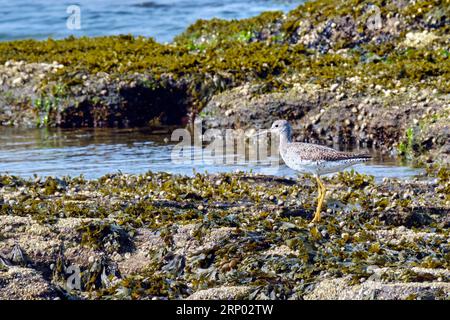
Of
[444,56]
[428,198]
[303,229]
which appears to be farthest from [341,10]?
[303,229]

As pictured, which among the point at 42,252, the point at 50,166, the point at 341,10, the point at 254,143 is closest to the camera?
the point at 42,252

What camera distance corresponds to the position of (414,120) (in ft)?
36.9

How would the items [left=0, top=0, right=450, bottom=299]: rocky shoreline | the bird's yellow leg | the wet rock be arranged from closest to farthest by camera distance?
the wet rock, [left=0, top=0, right=450, bottom=299]: rocky shoreline, the bird's yellow leg

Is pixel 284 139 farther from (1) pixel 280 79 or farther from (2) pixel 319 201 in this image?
(1) pixel 280 79

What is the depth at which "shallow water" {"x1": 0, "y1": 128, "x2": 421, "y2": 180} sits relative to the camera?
10.5 meters

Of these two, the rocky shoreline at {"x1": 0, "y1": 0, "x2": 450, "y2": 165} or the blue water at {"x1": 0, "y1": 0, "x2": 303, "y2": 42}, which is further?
the blue water at {"x1": 0, "y1": 0, "x2": 303, "y2": 42}

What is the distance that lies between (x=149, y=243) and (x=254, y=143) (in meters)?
5.09

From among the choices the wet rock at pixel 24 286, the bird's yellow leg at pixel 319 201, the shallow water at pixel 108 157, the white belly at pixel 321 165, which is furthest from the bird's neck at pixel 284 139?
the wet rock at pixel 24 286

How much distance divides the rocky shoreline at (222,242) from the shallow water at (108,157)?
58.3 inches

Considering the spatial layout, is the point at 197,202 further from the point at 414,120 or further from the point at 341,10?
the point at 341,10

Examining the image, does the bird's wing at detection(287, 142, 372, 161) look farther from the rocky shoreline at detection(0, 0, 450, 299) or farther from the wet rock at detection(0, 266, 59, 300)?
the wet rock at detection(0, 266, 59, 300)

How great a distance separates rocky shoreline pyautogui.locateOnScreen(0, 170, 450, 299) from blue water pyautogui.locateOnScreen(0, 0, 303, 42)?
10588 millimetres

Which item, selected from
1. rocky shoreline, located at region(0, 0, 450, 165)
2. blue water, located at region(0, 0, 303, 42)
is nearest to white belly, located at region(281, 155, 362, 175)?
rocky shoreline, located at region(0, 0, 450, 165)

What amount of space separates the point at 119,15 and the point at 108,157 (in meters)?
11.0
